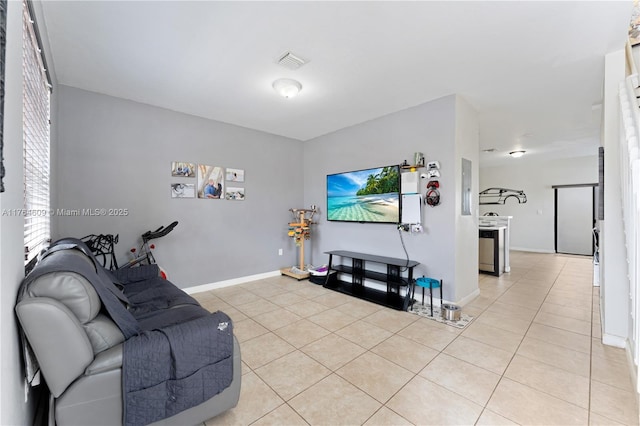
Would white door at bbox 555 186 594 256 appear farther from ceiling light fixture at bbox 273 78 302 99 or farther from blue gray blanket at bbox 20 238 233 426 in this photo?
blue gray blanket at bbox 20 238 233 426

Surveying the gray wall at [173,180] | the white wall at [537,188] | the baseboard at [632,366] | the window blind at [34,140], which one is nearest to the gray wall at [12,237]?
the window blind at [34,140]

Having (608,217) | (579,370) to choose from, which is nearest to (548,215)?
(608,217)

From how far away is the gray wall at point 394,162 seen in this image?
3.27 meters

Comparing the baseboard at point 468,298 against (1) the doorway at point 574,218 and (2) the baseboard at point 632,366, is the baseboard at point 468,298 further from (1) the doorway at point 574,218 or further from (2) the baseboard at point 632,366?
(1) the doorway at point 574,218

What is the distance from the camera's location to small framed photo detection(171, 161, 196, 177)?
3.72 m

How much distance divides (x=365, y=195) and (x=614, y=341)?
2.98m

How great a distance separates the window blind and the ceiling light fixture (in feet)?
6.00

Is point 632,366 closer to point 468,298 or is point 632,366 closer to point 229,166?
point 468,298

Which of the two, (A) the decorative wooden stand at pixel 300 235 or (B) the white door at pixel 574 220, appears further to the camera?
(B) the white door at pixel 574 220

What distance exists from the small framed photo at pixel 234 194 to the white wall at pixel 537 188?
24.5ft

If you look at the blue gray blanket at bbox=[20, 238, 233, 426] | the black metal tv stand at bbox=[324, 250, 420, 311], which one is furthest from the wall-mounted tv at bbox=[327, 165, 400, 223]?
the blue gray blanket at bbox=[20, 238, 233, 426]

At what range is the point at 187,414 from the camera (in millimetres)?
1417

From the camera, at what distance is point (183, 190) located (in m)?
3.80

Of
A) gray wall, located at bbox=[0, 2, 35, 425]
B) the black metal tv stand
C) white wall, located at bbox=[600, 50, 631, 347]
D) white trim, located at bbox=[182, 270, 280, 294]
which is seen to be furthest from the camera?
white trim, located at bbox=[182, 270, 280, 294]
